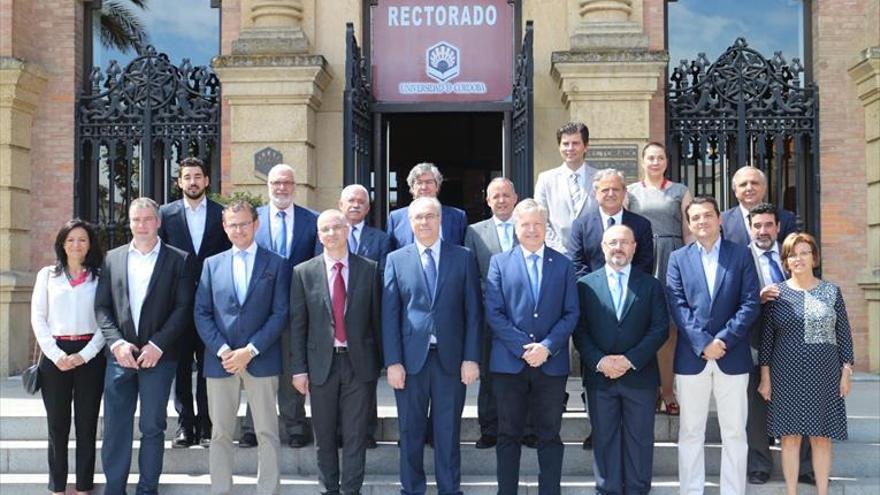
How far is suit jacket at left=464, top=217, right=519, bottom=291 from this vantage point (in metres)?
6.81

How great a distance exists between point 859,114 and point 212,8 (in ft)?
27.2

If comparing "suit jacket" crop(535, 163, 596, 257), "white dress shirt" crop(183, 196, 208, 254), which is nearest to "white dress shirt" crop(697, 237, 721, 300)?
"suit jacket" crop(535, 163, 596, 257)

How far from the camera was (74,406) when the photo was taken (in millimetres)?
6402

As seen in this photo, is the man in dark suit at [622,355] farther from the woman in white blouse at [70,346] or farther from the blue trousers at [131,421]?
the woman in white blouse at [70,346]

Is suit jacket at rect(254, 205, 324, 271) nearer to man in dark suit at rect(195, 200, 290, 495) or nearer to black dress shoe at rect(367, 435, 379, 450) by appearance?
man in dark suit at rect(195, 200, 290, 495)

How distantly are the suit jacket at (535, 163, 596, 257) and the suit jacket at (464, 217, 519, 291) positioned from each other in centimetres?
46

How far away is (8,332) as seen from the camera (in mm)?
10953

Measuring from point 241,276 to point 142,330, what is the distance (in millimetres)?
786

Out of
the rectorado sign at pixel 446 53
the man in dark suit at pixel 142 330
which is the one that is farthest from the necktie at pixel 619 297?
the rectorado sign at pixel 446 53

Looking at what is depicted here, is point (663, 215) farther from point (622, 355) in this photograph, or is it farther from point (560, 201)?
point (622, 355)

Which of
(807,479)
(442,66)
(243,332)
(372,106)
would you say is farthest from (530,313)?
(442,66)

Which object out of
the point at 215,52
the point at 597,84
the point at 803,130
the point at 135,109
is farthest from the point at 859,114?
the point at 135,109

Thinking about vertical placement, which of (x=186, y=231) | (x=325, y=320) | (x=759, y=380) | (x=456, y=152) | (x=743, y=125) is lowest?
(x=759, y=380)

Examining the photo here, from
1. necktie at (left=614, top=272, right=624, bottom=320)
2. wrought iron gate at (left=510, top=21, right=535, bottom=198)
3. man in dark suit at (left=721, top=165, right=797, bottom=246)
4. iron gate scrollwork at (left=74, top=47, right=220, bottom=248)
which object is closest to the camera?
necktie at (left=614, top=272, right=624, bottom=320)
